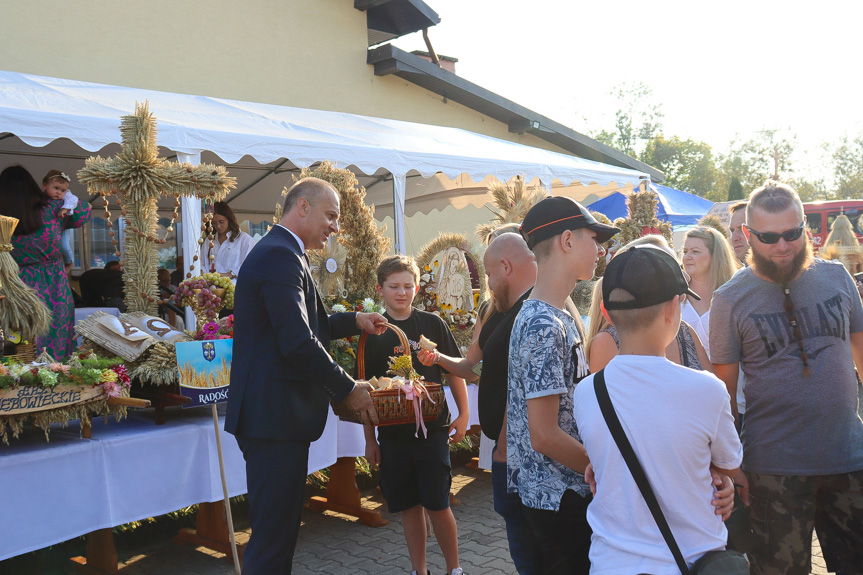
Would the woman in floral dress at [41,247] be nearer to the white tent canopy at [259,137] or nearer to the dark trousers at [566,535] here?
the white tent canopy at [259,137]

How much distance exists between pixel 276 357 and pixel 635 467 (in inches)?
68.2

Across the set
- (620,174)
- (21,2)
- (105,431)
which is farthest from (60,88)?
(620,174)

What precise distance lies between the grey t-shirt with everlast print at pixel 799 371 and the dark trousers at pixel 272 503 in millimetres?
1805

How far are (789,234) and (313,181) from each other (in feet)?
6.51

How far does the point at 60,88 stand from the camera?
286 inches

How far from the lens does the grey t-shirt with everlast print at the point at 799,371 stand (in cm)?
263

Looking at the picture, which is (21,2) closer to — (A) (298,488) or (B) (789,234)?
(A) (298,488)

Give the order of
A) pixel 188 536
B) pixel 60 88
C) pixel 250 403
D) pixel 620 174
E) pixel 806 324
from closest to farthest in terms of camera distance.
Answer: pixel 806 324 → pixel 250 403 → pixel 188 536 → pixel 60 88 → pixel 620 174

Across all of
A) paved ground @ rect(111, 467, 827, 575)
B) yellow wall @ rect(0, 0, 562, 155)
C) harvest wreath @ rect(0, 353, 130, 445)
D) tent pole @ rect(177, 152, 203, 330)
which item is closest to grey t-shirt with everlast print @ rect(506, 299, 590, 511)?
paved ground @ rect(111, 467, 827, 575)

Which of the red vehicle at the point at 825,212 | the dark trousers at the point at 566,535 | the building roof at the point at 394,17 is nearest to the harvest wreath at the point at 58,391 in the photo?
the dark trousers at the point at 566,535

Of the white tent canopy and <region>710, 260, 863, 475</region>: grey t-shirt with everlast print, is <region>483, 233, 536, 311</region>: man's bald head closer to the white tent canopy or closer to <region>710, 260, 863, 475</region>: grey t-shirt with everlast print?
<region>710, 260, 863, 475</region>: grey t-shirt with everlast print

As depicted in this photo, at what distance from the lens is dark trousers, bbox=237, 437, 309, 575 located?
295 cm

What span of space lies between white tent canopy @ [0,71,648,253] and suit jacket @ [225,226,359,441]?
2.89 m

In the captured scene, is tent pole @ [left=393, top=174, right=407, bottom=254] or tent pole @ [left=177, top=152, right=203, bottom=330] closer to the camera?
tent pole @ [left=177, top=152, right=203, bottom=330]
